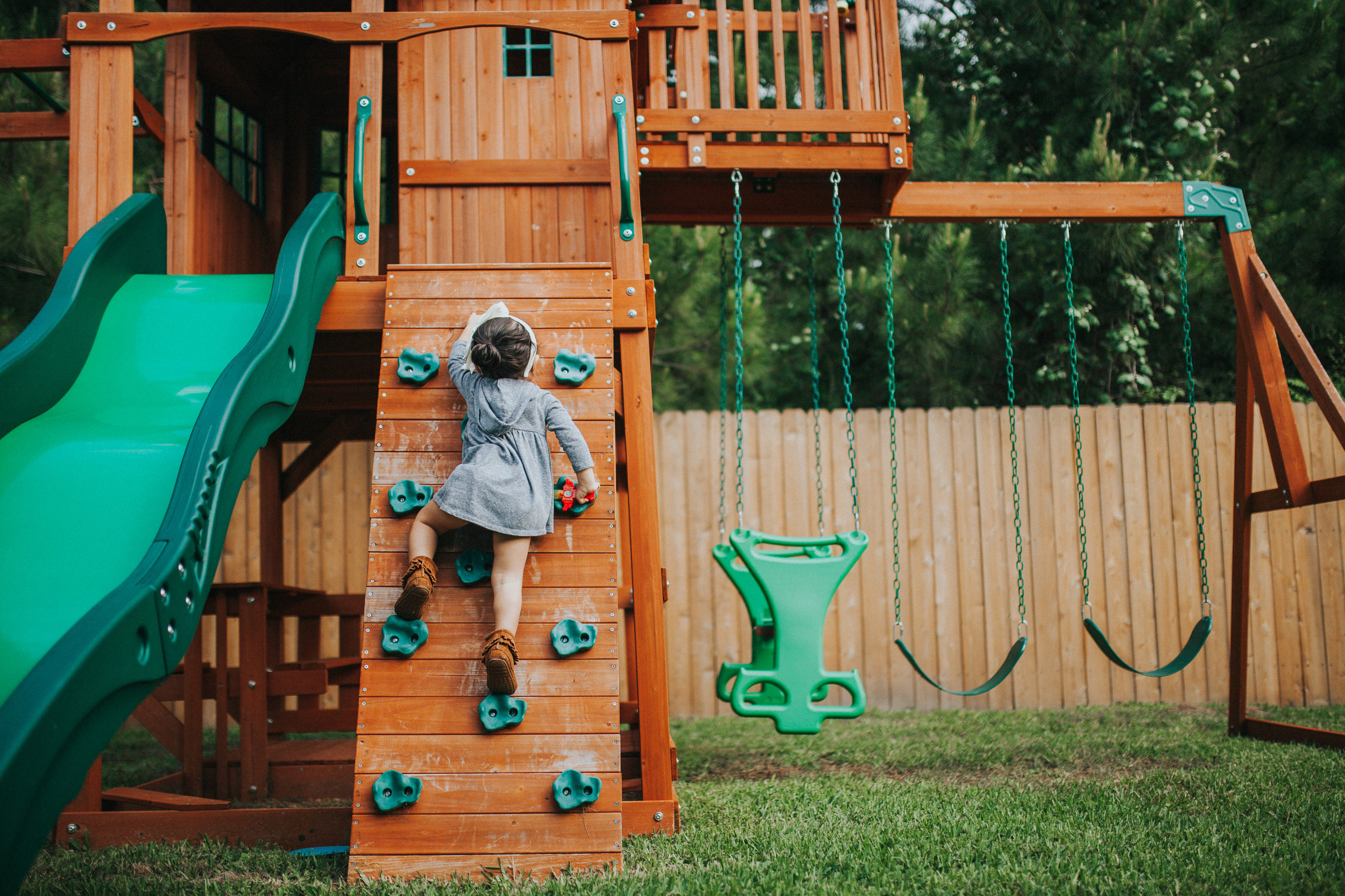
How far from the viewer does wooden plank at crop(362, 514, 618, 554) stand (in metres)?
3.48

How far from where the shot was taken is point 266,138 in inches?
262

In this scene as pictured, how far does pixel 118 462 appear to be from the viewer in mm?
3195

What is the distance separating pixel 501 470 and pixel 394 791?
111 cm

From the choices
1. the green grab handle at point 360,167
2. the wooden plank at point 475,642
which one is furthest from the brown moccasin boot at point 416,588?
the green grab handle at point 360,167

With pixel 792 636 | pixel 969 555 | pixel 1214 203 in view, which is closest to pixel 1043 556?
pixel 969 555

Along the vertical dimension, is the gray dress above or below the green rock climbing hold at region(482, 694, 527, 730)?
above

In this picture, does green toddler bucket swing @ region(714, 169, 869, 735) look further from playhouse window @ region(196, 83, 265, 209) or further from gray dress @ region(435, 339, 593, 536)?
playhouse window @ region(196, 83, 265, 209)

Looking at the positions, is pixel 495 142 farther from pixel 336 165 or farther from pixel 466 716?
pixel 336 165

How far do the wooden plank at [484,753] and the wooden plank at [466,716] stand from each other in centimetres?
2

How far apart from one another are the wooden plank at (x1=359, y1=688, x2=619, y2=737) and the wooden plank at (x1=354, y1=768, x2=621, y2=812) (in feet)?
0.47

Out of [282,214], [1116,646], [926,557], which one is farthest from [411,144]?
[1116,646]

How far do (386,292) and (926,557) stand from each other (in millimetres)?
4712

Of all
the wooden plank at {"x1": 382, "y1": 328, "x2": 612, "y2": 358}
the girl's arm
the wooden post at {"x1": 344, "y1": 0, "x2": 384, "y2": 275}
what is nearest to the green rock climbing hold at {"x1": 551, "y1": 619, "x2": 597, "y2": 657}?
the girl's arm

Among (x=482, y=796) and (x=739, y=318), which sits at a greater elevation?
(x=739, y=318)
